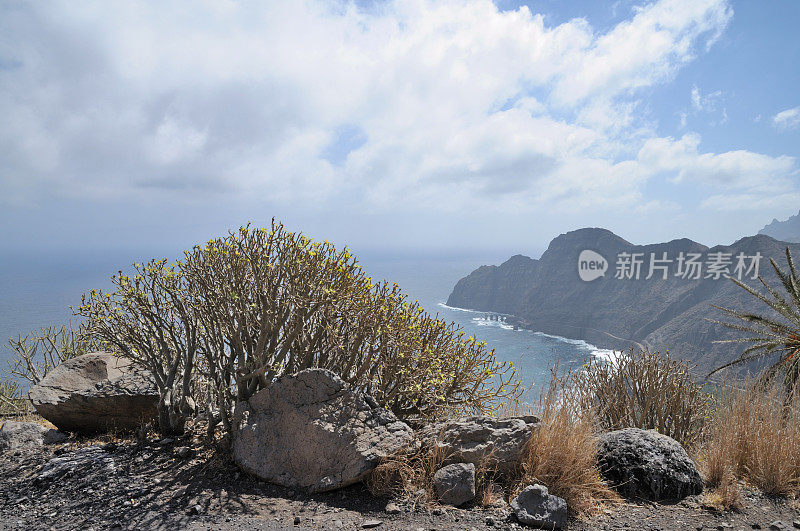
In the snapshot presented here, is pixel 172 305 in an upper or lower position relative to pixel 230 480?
upper

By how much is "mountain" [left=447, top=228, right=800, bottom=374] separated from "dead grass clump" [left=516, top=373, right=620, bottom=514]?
1719 inches

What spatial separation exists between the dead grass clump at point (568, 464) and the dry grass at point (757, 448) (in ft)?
3.89

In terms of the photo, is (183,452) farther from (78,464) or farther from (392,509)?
(392,509)

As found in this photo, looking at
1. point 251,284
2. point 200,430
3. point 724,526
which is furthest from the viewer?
point 200,430

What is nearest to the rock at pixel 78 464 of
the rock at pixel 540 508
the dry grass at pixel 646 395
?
the rock at pixel 540 508

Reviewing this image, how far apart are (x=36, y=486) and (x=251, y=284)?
8.75ft

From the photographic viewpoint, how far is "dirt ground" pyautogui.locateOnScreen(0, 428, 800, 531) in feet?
11.0

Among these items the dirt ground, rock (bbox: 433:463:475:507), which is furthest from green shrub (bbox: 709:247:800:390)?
rock (bbox: 433:463:475:507)

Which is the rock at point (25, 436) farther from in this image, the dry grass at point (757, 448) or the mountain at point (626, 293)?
the mountain at point (626, 293)

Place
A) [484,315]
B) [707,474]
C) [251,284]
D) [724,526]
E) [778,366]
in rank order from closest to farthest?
[724,526] < [707,474] < [251,284] < [778,366] < [484,315]

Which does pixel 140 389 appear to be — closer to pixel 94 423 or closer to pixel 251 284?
pixel 94 423

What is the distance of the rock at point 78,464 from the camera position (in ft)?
13.4

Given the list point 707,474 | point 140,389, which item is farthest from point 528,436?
point 140,389

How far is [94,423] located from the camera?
209 inches
